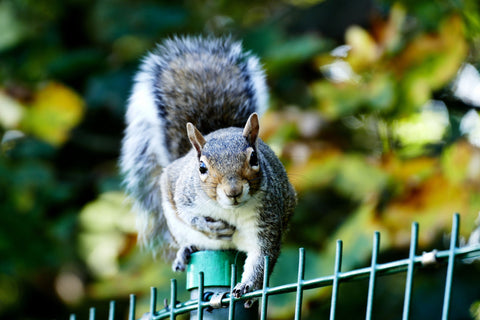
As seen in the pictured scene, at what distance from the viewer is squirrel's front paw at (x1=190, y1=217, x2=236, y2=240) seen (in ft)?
5.02

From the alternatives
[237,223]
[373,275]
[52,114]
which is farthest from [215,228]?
[52,114]

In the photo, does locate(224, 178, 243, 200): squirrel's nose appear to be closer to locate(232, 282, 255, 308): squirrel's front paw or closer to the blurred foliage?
locate(232, 282, 255, 308): squirrel's front paw

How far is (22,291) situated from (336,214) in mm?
2048

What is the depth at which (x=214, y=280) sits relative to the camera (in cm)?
135

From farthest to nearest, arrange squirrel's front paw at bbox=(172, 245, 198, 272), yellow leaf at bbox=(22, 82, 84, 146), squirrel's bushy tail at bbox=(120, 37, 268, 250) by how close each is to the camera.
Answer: yellow leaf at bbox=(22, 82, 84, 146)
squirrel's bushy tail at bbox=(120, 37, 268, 250)
squirrel's front paw at bbox=(172, 245, 198, 272)

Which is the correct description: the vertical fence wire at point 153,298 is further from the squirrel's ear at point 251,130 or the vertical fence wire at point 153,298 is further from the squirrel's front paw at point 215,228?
the squirrel's ear at point 251,130

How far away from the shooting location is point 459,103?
10.1ft

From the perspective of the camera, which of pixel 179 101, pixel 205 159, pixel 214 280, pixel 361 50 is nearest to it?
pixel 214 280

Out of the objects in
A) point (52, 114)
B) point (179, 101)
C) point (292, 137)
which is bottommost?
point (179, 101)

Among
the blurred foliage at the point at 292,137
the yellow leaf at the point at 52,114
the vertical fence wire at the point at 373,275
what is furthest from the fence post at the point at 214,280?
the yellow leaf at the point at 52,114

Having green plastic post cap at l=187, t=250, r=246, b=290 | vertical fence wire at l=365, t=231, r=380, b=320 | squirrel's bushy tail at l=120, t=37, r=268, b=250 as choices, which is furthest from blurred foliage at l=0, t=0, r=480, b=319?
vertical fence wire at l=365, t=231, r=380, b=320

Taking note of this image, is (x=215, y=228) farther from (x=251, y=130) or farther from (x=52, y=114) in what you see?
(x=52, y=114)

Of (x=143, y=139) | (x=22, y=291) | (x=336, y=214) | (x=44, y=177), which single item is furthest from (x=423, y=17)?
(x=22, y=291)

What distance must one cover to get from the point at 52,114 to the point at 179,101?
1.41 meters
